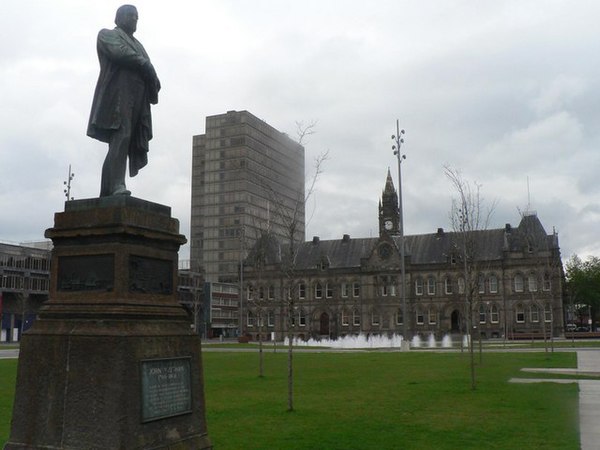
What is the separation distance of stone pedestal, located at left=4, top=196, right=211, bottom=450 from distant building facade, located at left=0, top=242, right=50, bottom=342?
226ft

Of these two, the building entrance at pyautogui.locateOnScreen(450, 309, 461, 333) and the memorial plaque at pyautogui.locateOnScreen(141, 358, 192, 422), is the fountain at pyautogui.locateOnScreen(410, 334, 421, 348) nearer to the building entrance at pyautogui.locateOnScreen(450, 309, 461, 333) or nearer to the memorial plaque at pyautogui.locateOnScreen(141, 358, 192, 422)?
the building entrance at pyautogui.locateOnScreen(450, 309, 461, 333)

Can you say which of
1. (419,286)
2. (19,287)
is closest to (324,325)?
(419,286)

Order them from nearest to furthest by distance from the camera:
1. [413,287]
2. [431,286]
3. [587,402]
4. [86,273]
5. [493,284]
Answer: [86,273] < [587,402] < [493,284] < [431,286] < [413,287]

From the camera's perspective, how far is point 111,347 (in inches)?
289

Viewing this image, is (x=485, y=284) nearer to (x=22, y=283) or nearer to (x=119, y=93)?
A: (x=22, y=283)

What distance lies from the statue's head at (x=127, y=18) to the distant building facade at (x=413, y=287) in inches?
2569

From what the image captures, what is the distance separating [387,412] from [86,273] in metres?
8.00

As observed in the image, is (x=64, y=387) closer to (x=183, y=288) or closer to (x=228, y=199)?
(x=183, y=288)

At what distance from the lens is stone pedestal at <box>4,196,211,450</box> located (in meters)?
7.25

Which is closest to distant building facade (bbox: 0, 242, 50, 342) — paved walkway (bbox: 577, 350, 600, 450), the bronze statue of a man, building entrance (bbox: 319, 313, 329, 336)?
building entrance (bbox: 319, 313, 329, 336)

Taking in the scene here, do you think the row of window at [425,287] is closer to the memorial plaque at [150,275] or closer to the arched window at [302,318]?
the arched window at [302,318]

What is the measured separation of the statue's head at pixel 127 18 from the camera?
8.91 m

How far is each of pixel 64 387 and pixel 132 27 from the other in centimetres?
493

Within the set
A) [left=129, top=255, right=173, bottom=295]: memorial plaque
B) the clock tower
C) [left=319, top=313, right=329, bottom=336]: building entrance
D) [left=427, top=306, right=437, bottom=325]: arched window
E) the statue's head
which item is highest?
the clock tower
